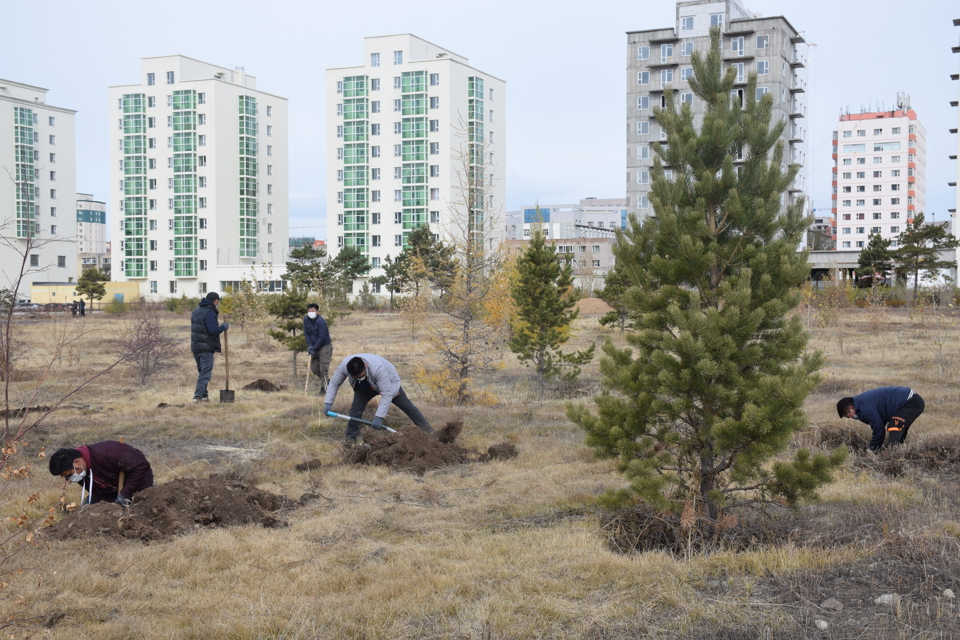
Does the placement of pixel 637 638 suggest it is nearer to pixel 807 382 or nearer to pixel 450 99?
pixel 807 382

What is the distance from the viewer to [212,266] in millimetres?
72125

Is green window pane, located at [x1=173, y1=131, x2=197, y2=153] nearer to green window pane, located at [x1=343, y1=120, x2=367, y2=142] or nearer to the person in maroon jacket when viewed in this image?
green window pane, located at [x1=343, y1=120, x2=367, y2=142]

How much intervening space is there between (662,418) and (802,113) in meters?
67.9

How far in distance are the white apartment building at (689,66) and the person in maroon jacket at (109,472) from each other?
55.8m

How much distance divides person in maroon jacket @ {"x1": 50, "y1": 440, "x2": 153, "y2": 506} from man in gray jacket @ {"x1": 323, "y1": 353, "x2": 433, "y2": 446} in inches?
101

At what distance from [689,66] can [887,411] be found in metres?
57.2

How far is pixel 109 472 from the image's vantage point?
712 centimetres

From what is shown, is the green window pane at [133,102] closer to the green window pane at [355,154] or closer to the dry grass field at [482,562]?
the green window pane at [355,154]

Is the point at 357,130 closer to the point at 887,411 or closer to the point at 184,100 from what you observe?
the point at 184,100

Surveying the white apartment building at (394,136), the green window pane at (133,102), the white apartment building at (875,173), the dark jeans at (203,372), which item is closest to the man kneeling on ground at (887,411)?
the dark jeans at (203,372)

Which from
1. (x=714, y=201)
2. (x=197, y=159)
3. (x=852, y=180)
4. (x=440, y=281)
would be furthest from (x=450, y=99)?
(x=852, y=180)

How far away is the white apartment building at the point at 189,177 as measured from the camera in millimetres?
72250

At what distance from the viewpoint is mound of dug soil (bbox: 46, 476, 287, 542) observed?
628 centimetres

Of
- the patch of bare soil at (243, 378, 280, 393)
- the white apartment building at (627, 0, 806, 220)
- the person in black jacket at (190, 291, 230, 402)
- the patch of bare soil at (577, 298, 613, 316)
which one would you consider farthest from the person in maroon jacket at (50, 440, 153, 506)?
the white apartment building at (627, 0, 806, 220)
